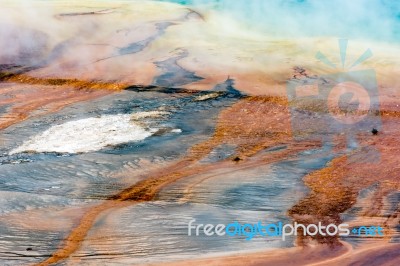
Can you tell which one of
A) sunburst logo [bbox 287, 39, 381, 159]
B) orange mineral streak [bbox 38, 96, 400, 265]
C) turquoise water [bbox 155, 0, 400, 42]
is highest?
turquoise water [bbox 155, 0, 400, 42]

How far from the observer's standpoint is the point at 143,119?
4.32 metres

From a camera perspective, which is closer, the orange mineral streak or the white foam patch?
the orange mineral streak

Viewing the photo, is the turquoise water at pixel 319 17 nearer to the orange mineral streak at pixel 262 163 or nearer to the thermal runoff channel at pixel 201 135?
the thermal runoff channel at pixel 201 135

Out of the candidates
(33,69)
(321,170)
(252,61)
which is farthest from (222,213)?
(33,69)

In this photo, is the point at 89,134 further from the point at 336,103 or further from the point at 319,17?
the point at 319,17

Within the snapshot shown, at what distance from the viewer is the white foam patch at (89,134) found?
391 cm

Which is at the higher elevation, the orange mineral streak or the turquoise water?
the turquoise water

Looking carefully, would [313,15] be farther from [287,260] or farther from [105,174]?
[287,260]

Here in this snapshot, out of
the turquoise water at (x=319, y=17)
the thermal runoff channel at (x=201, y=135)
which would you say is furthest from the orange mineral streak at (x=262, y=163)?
the turquoise water at (x=319, y=17)

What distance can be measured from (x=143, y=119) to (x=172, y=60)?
1337mm

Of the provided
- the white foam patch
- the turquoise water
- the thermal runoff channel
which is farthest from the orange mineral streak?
the turquoise water

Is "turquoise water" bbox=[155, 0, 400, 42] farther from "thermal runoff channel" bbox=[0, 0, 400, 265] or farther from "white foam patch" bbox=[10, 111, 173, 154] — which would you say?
"white foam patch" bbox=[10, 111, 173, 154]

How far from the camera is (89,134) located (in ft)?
13.4

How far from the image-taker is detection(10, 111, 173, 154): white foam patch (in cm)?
391
